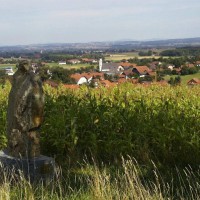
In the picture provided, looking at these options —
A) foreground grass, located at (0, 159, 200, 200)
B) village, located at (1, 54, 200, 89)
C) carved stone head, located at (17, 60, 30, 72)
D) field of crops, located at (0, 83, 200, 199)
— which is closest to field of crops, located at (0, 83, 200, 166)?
field of crops, located at (0, 83, 200, 199)

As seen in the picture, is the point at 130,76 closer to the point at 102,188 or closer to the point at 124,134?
the point at 124,134

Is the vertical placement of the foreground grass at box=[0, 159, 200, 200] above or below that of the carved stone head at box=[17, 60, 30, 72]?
below

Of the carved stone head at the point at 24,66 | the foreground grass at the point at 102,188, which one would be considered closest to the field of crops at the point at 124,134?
the foreground grass at the point at 102,188

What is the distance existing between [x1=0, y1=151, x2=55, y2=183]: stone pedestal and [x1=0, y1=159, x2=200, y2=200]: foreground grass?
Answer: 4.6 inches

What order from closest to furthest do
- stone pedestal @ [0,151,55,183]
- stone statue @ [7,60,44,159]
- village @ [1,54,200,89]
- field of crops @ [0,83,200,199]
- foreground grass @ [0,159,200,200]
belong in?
foreground grass @ [0,159,200,200] < stone pedestal @ [0,151,55,183] < stone statue @ [7,60,44,159] < field of crops @ [0,83,200,199] < village @ [1,54,200,89]

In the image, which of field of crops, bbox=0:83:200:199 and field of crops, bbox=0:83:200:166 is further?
field of crops, bbox=0:83:200:166

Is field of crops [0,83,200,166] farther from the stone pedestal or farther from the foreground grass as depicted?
the stone pedestal

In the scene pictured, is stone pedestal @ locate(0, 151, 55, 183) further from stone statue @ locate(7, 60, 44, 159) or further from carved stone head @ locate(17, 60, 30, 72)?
carved stone head @ locate(17, 60, 30, 72)

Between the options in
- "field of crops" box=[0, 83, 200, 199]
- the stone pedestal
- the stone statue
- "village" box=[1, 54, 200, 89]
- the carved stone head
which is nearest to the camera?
the stone pedestal

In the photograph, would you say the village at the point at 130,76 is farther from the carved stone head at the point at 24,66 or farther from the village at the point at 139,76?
the carved stone head at the point at 24,66

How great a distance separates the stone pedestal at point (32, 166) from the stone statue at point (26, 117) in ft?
0.40

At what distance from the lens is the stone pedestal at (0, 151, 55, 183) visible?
552cm

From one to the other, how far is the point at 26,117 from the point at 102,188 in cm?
206

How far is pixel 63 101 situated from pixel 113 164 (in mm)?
1760
